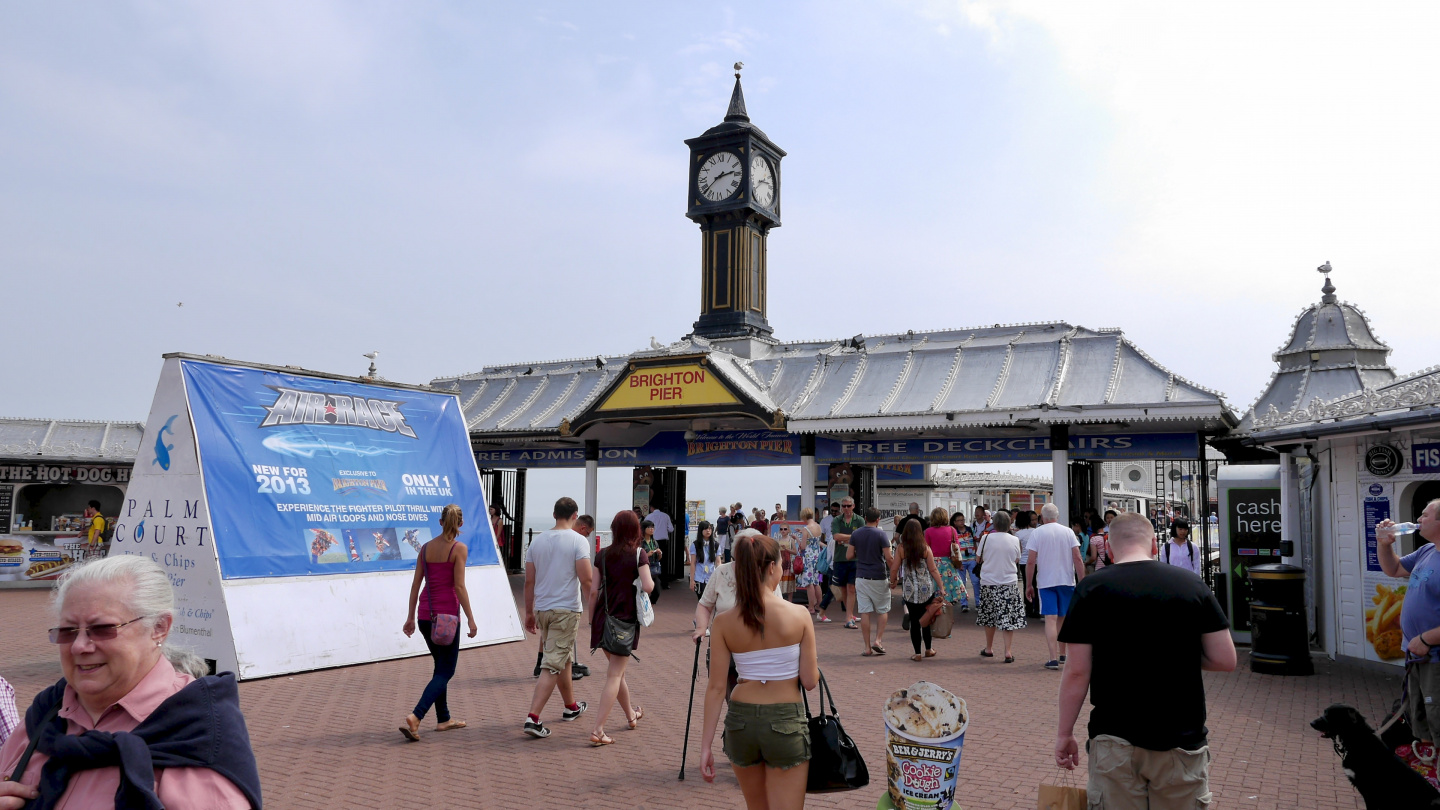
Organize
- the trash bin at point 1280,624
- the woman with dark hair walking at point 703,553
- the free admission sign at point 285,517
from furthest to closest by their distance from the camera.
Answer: the woman with dark hair walking at point 703,553
the trash bin at point 1280,624
the free admission sign at point 285,517

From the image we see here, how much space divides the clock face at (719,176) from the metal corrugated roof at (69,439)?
652 inches

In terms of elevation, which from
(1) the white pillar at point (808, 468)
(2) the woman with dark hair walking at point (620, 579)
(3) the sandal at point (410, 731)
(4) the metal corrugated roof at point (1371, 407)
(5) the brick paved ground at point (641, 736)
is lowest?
(5) the brick paved ground at point (641, 736)

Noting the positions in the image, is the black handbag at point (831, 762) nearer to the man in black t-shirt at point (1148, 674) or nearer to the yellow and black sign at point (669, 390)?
the man in black t-shirt at point (1148, 674)

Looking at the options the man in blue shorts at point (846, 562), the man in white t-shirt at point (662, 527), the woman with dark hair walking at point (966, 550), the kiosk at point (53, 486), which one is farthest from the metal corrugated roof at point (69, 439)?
the woman with dark hair walking at point (966, 550)

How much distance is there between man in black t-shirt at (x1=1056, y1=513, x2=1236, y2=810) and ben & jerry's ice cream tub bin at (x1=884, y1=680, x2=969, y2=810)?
529 mm

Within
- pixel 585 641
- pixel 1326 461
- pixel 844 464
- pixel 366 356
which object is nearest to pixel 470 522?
pixel 585 641

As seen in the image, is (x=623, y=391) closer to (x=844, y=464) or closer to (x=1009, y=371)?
(x=844, y=464)

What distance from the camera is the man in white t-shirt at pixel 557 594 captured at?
6934 mm

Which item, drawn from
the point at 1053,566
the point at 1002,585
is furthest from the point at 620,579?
the point at 1002,585

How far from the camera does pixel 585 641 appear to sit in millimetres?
11734

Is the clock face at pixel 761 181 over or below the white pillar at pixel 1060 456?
over

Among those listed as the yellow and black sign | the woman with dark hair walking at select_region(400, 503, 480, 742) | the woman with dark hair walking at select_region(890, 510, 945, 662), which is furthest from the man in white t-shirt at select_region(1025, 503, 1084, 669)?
the yellow and black sign

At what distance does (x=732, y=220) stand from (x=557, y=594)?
54.0 ft

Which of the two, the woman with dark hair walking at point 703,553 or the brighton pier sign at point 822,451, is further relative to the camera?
the woman with dark hair walking at point 703,553
